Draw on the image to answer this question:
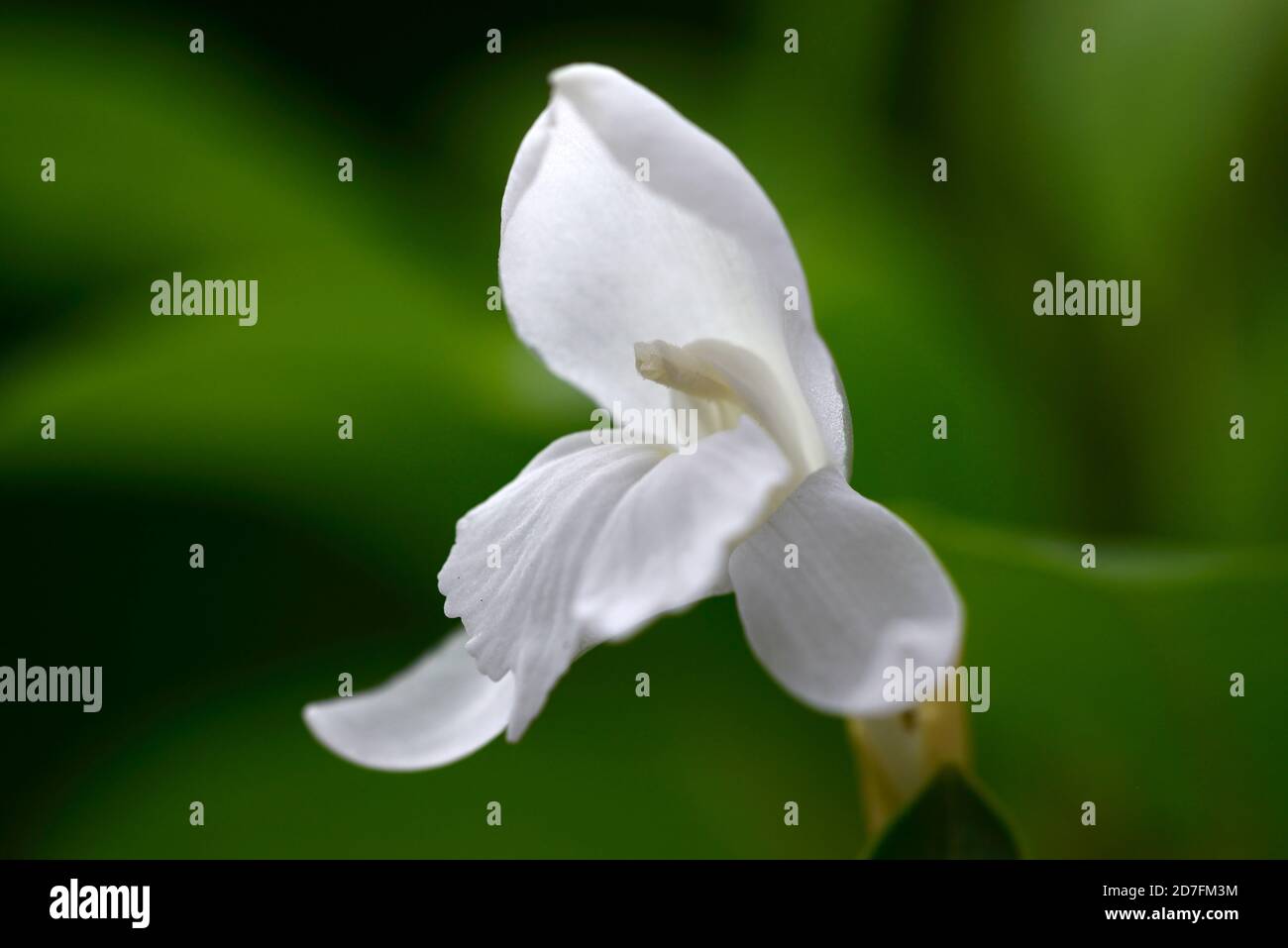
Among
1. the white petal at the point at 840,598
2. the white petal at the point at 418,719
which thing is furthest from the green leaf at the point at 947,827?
the white petal at the point at 418,719

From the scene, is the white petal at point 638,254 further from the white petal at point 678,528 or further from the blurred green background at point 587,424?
the blurred green background at point 587,424

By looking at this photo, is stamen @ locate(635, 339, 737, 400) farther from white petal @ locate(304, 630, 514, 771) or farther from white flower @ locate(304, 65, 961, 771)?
white petal @ locate(304, 630, 514, 771)

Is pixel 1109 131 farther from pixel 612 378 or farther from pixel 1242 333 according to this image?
pixel 612 378

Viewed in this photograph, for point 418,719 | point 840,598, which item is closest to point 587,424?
point 418,719

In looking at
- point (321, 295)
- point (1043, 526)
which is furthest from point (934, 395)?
point (321, 295)

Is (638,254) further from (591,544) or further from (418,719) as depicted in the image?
(418,719)

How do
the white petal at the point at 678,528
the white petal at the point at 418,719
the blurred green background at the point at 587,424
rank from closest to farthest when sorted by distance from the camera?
the white petal at the point at 678,528, the white petal at the point at 418,719, the blurred green background at the point at 587,424
